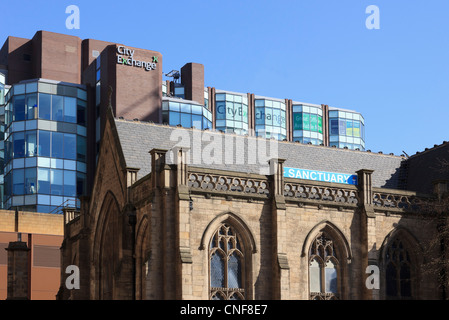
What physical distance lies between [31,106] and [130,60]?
1176 cm

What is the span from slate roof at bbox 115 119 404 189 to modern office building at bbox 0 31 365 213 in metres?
37.2

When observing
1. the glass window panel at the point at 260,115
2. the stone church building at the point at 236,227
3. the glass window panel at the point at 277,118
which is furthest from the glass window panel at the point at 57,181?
the glass window panel at the point at 277,118

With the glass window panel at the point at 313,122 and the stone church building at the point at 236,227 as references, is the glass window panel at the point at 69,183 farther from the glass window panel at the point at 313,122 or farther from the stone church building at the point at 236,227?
the glass window panel at the point at 313,122

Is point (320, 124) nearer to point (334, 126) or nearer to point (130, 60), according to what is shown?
point (334, 126)

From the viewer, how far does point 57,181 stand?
302 feet

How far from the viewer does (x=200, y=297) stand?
41.5 metres

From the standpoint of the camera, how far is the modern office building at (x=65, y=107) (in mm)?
91438

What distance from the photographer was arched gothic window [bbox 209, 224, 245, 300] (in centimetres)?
4266

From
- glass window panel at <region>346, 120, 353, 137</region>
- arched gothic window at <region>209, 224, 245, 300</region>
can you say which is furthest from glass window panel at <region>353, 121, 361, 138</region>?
arched gothic window at <region>209, 224, 245, 300</region>

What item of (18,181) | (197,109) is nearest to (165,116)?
(197,109)

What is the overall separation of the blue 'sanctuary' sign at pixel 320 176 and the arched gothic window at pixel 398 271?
4.93 meters

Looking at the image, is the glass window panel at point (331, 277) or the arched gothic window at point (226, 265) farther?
the glass window panel at point (331, 277)

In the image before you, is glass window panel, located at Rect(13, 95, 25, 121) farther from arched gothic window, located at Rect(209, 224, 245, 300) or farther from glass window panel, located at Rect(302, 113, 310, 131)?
glass window panel, located at Rect(302, 113, 310, 131)

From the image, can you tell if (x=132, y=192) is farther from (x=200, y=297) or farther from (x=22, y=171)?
(x=22, y=171)
